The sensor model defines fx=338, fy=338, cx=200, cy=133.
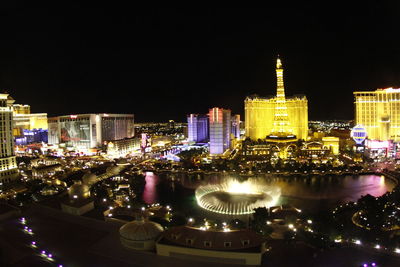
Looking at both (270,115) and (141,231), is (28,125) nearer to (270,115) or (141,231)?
(270,115)

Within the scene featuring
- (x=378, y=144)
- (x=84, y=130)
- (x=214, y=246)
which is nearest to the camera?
(x=214, y=246)

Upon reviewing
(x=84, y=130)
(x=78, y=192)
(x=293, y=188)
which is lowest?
(x=293, y=188)

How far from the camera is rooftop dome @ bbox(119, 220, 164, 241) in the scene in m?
9.28

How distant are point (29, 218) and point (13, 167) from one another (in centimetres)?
1045

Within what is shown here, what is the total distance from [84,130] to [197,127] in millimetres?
14766

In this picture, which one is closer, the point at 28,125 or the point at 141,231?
the point at 141,231

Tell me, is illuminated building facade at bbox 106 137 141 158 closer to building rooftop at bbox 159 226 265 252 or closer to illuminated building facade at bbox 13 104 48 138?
illuminated building facade at bbox 13 104 48 138

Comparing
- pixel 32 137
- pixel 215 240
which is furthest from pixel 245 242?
pixel 32 137

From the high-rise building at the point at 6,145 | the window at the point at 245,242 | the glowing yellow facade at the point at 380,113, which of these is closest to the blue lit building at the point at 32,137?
the high-rise building at the point at 6,145

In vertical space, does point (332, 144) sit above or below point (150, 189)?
above

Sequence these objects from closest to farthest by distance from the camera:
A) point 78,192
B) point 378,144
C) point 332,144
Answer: point 78,192 < point 378,144 < point 332,144

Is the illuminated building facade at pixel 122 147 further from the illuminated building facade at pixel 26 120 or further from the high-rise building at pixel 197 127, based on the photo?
the illuminated building facade at pixel 26 120

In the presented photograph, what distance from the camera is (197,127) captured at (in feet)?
147

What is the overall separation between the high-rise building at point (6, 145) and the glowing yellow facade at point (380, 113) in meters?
32.3
